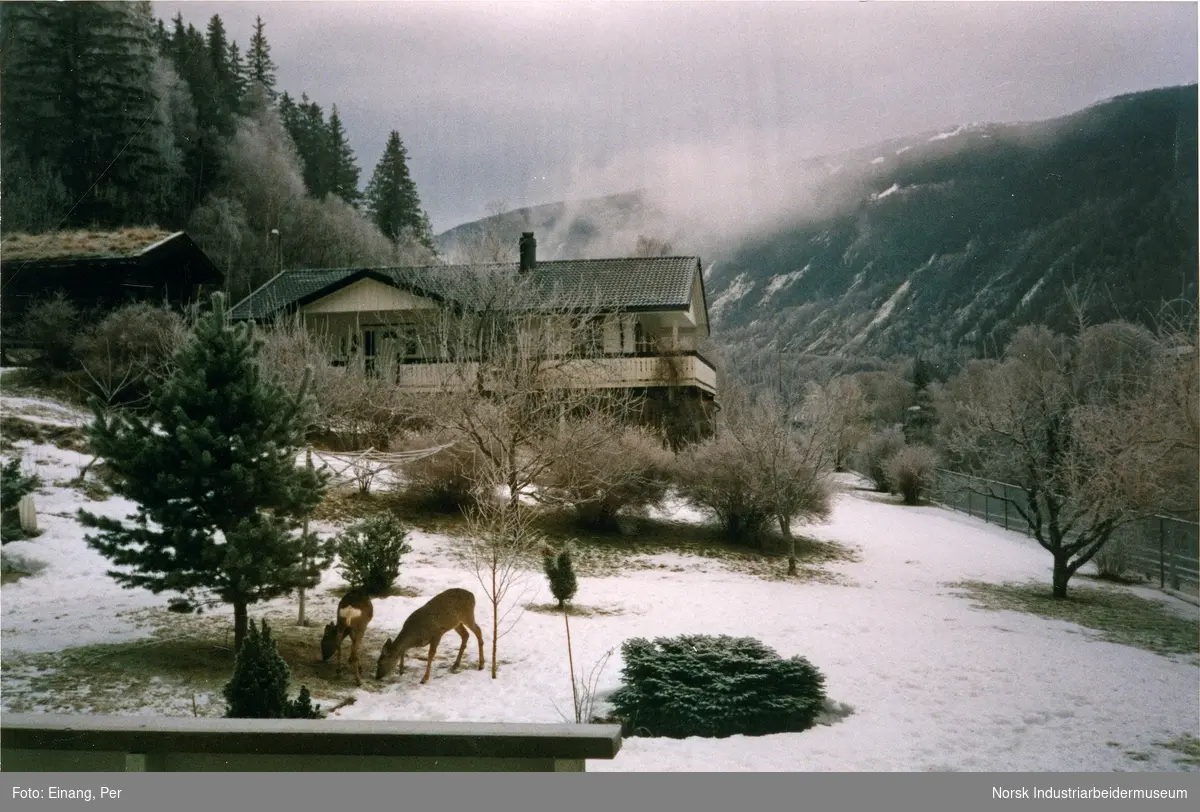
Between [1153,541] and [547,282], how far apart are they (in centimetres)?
367

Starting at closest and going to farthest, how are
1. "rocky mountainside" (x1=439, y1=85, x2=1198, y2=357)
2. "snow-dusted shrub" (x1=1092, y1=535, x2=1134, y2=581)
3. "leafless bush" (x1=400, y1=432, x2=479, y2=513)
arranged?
"snow-dusted shrub" (x1=1092, y1=535, x2=1134, y2=581)
"rocky mountainside" (x1=439, y1=85, x2=1198, y2=357)
"leafless bush" (x1=400, y1=432, x2=479, y2=513)

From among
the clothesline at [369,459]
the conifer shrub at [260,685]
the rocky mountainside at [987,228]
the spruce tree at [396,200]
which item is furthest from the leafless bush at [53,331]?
the rocky mountainside at [987,228]

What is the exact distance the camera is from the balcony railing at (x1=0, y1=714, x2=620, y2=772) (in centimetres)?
313

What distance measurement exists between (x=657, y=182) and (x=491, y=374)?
1.52 m

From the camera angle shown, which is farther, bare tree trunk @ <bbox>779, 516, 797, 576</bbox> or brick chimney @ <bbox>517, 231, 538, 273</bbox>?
brick chimney @ <bbox>517, 231, 538, 273</bbox>

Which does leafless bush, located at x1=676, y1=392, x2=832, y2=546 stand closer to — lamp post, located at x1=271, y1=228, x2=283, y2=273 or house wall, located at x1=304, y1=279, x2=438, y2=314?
house wall, located at x1=304, y1=279, x2=438, y2=314

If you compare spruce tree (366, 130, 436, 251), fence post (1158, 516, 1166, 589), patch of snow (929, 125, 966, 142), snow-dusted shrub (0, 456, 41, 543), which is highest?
patch of snow (929, 125, 966, 142)

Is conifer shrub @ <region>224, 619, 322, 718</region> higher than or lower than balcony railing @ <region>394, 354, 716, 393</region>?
lower

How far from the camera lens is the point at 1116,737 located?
3482mm

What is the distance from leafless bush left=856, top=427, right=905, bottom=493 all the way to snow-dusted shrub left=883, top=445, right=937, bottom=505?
0.03m

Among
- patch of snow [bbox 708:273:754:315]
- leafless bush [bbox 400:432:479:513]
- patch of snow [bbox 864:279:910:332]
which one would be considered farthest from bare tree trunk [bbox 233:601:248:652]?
patch of snow [bbox 864:279:910:332]

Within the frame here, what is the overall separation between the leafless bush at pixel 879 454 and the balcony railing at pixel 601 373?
0.96 meters

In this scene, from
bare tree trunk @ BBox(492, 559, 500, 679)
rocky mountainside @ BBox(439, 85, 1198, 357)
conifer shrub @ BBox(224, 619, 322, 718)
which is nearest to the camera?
conifer shrub @ BBox(224, 619, 322, 718)

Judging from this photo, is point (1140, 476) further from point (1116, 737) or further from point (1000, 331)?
point (1116, 737)
